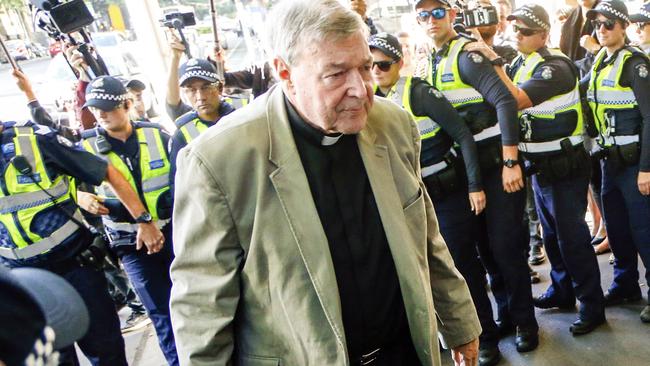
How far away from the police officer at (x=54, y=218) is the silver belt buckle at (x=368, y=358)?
63.9 inches

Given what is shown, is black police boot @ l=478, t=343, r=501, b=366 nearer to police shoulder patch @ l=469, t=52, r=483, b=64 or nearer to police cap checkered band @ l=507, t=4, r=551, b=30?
police shoulder patch @ l=469, t=52, r=483, b=64

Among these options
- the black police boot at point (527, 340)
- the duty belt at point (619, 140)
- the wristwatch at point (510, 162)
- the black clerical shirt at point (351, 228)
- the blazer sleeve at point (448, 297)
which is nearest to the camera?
the black clerical shirt at point (351, 228)

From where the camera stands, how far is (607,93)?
266cm

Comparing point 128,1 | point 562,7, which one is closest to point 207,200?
point 562,7

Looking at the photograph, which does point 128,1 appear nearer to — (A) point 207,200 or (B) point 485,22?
(B) point 485,22

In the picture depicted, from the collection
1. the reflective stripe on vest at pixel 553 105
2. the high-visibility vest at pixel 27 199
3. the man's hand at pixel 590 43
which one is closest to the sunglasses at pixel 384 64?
the reflective stripe on vest at pixel 553 105

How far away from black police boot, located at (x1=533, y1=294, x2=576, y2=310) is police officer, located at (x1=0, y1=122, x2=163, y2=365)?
2424 mm

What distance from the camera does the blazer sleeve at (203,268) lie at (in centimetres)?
126

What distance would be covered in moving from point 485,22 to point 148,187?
2051mm

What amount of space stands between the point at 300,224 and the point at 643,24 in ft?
8.80

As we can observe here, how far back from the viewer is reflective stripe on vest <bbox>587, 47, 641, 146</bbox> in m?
2.60

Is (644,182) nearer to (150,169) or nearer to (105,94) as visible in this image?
(150,169)

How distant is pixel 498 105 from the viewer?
247 cm

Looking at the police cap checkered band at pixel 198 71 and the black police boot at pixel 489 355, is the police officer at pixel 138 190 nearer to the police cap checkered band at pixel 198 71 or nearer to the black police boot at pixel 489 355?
the police cap checkered band at pixel 198 71
